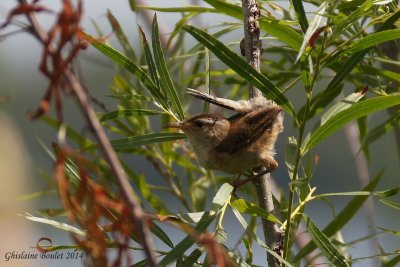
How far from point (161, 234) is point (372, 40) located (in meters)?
0.68

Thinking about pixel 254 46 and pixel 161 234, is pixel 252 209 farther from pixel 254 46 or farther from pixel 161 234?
pixel 254 46

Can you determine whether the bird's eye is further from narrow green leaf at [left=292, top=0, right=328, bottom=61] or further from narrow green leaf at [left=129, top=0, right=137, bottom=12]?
narrow green leaf at [left=292, top=0, right=328, bottom=61]

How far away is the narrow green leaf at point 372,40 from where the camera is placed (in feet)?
5.01

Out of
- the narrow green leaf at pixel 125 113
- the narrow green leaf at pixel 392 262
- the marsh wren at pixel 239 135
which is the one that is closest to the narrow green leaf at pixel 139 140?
the narrow green leaf at pixel 125 113

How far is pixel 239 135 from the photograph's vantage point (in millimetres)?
2115

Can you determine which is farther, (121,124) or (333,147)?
(333,147)

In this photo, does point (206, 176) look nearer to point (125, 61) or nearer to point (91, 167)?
point (125, 61)

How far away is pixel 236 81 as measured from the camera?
2.26 metres

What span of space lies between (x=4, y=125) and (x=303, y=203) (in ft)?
4.27

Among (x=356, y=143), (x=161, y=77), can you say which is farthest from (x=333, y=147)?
(x=161, y=77)

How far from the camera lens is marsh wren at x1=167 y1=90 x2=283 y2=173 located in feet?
6.52

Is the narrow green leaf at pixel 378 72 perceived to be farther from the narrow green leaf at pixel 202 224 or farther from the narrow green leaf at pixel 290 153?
the narrow green leaf at pixel 202 224

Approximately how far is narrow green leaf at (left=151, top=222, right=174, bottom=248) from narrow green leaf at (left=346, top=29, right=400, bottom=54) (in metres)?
0.61

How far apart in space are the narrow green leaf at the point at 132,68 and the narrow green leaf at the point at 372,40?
531 mm
